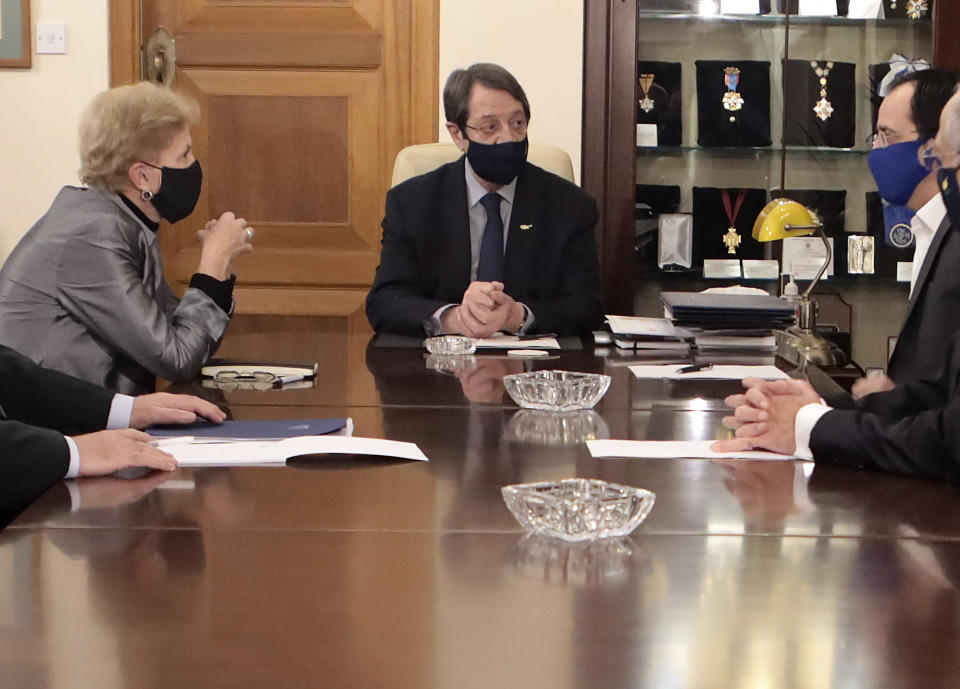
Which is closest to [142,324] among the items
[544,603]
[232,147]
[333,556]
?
[333,556]

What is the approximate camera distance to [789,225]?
3.42m

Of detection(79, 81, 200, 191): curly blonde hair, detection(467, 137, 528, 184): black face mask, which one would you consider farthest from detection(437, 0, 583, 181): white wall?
detection(79, 81, 200, 191): curly blonde hair

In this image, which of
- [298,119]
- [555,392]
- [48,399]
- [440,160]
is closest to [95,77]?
[298,119]

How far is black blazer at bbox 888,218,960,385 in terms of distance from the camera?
7.59 ft

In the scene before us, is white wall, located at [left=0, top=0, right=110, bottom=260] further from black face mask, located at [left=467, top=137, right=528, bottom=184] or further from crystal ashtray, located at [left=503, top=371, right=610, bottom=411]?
crystal ashtray, located at [left=503, top=371, right=610, bottom=411]

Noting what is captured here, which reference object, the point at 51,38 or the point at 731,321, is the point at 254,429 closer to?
the point at 731,321

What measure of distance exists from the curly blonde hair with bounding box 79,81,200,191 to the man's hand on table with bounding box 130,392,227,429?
2.90 ft

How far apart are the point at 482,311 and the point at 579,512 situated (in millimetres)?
1649

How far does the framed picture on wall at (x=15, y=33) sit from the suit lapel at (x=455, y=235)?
1.83 metres

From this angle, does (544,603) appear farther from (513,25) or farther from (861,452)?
(513,25)

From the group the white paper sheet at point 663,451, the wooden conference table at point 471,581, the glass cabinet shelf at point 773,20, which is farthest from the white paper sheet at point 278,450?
the glass cabinet shelf at point 773,20

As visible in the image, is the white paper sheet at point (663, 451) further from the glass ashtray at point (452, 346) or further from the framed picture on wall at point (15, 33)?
the framed picture on wall at point (15, 33)

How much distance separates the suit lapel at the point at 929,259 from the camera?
2328 millimetres

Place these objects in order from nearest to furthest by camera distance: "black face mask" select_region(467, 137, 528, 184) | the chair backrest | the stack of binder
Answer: the stack of binder, "black face mask" select_region(467, 137, 528, 184), the chair backrest
